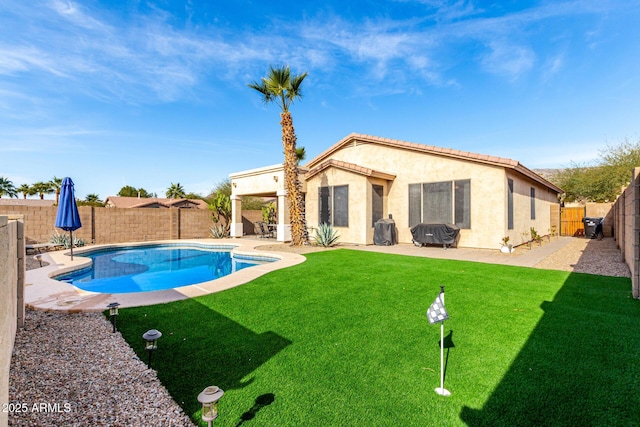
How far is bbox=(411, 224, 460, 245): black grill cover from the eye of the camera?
45.6ft

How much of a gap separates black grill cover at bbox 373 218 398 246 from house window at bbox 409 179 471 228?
1216 mm

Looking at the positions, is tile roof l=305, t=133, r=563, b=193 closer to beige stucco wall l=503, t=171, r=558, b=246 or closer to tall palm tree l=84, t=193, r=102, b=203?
beige stucco wall l=503, t=171, r=558, b=246

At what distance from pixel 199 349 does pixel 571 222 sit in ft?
91.1

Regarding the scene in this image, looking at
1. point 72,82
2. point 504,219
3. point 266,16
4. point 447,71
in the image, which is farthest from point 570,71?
point 72,82

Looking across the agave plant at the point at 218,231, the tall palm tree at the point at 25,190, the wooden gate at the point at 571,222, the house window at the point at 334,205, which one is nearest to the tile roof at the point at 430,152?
the wooden gate at the point at 571,222

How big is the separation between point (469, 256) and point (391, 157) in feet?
24.2

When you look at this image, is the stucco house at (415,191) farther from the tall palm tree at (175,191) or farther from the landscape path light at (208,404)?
the tall palm tree at (175,191)

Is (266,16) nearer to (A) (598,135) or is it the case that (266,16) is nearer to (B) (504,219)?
(B) (504,219)

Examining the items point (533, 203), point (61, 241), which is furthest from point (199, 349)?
point (533, 203)

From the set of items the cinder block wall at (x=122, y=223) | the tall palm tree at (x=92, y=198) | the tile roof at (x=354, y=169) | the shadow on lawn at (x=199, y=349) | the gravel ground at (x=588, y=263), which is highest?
the tall palm tree at (x=92, y=198)

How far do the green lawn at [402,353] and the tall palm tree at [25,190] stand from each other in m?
77.5

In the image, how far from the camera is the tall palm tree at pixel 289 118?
14922mm

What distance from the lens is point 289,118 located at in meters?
15.5

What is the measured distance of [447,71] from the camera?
60.8 ft
